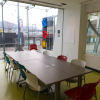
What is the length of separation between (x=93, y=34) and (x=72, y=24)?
115 cm

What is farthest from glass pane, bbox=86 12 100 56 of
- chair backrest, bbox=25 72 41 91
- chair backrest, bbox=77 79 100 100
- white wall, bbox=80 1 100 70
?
chair backrest, bbox=25 72 41 91

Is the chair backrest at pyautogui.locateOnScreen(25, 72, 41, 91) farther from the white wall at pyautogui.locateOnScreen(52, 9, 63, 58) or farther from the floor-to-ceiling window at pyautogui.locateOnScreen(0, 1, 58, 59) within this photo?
the floor-to-ceiling window at pyautogui.locateOnScreen(0, 1, 58, 59)

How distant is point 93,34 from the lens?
4918mm

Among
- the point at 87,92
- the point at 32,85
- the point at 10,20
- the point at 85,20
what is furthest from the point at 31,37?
the point at 87,92

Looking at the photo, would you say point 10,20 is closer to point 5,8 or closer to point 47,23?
point 5,8

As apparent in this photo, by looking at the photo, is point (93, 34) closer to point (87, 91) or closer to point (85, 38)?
point (85, 38)

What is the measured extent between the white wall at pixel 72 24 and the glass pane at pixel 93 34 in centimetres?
50

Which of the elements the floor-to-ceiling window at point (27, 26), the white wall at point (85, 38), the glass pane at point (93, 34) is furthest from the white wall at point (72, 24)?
the floor-to-ceiling window at point (27, 26)

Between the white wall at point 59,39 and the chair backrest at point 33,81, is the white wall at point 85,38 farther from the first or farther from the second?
the chair backrest at point 33,81

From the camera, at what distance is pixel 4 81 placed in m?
3.73

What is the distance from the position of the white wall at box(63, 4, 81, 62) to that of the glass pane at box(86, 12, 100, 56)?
0.50m

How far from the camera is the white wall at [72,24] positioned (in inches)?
202

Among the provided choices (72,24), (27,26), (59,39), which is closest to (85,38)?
(72,24)

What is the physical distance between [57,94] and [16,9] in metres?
5.77
